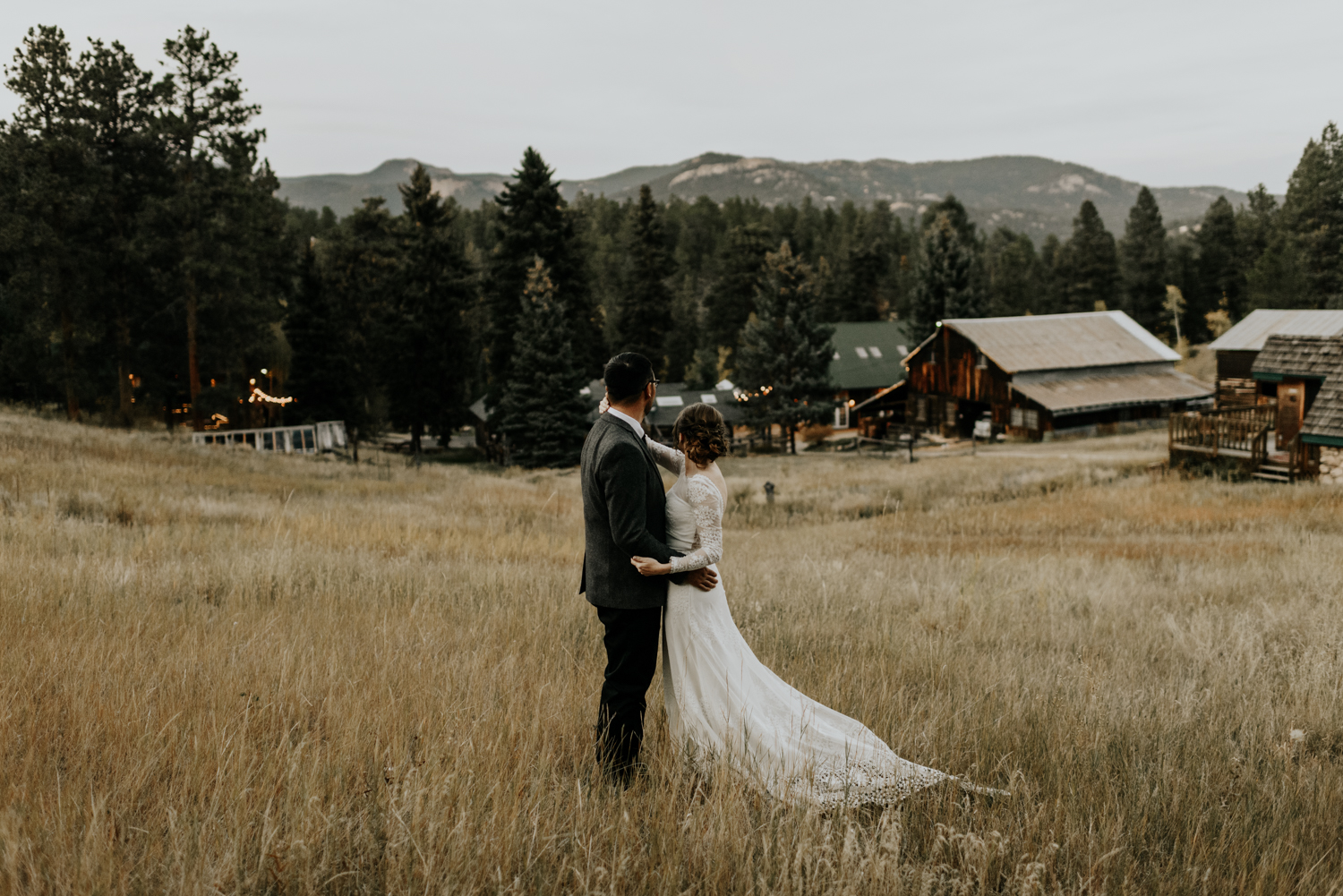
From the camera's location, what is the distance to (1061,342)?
47.1 m

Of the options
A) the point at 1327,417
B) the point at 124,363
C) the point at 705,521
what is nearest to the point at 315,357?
the point at 124,363

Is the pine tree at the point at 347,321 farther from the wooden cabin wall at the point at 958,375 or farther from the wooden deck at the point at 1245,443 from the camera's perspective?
the wooden deck at the point at 1245,443

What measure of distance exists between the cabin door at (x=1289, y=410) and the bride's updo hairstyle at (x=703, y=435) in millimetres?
30551

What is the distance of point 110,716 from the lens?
354 cm

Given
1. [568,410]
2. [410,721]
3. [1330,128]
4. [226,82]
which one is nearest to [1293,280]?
[1330,128]

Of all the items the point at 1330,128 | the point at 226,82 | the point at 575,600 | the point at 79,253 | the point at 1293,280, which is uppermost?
the point at 1330,128

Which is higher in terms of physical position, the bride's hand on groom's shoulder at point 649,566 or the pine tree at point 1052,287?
the pine tree at point 1052,287

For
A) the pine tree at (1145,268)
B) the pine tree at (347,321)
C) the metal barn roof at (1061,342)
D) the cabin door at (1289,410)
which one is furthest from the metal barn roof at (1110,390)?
the pine tree at (347,321)

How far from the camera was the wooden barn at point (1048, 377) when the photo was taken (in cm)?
4325

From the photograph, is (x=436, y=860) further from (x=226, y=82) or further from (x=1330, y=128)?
(x=1330, y=128)

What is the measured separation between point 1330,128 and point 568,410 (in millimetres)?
71216

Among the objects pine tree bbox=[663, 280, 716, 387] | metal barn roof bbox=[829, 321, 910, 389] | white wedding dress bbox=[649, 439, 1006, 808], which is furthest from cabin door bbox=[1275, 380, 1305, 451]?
pine tree bbox=[663, 280, 716, 387]

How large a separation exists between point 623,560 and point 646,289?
5994 centimetres

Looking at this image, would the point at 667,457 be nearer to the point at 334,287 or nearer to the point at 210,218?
the point at 210,218
